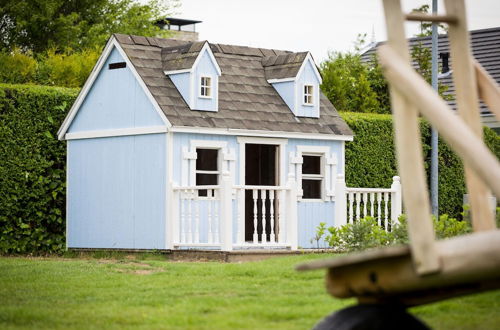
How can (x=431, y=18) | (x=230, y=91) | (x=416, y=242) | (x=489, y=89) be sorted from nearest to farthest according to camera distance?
(x=416, y=242), (x=431, y=18), (x=489, y=89), (x=230, y=91)

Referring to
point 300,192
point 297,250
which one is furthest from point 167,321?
point 300,192

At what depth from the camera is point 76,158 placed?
1941 cm

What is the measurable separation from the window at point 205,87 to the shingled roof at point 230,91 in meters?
0.35

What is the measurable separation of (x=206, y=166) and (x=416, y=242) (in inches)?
557

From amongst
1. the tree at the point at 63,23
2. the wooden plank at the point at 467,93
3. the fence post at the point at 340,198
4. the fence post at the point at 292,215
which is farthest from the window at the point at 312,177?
the tree at the point at 63,23

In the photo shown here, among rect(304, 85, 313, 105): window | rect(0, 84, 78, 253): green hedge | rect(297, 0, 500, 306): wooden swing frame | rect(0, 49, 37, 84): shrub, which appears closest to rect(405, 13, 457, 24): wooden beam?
rect(297, 0, 500, 306): wooden swing frame

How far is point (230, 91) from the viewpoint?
19234 mm

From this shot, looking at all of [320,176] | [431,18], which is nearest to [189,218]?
[320,176]

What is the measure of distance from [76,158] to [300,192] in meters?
4.33

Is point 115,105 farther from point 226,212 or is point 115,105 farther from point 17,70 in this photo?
point 17,70

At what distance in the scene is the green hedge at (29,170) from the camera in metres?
18.3

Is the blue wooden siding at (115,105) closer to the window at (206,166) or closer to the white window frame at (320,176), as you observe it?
the window at (206,166)

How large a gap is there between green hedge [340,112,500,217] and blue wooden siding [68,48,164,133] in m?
5.38

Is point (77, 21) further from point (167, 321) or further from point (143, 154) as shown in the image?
Answer: point (167, 321)
